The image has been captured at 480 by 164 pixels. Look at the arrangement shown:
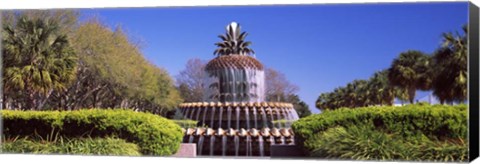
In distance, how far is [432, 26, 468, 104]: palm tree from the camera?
15891 mm

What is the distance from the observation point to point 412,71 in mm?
16156

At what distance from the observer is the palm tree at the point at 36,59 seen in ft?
61.4

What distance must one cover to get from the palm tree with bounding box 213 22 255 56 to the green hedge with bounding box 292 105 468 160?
2.11 meters

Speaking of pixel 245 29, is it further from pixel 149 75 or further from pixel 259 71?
pixel 149 75

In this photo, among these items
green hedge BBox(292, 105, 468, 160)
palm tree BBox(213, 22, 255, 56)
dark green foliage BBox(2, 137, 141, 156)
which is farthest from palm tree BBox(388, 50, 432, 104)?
dark green foliage BBox(2, 137, 141, 156)

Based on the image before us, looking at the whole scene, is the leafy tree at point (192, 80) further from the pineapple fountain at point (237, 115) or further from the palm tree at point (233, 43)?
the palm tree at point (233, 43)

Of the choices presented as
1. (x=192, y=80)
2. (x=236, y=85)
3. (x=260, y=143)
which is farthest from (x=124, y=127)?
(x=236, y=85)

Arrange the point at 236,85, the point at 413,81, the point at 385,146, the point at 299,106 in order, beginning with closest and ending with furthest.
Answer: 1. the point at 413,81
2. the point at 385,146
3. the point at 299,106
4. the point at 236,85

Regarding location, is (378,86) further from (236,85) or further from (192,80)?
(236,85)

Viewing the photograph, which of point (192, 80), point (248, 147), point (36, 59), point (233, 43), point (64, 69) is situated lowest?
point (248, 147)

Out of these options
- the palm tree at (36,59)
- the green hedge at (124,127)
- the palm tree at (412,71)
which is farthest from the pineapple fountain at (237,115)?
the palm tree at (36,59)

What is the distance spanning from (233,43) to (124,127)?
2.86 meters

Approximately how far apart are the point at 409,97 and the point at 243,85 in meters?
4.50

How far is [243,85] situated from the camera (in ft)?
65.7
